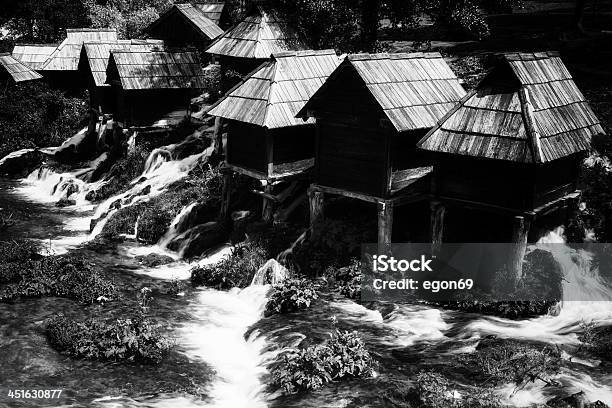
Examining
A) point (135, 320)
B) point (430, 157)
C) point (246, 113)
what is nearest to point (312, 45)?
point (246, 113)

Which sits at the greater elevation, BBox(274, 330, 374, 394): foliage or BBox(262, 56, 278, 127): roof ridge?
BBox(262, 56, 278, 127): roof ridge

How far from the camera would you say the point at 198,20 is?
1545 inches

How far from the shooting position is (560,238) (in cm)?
2011

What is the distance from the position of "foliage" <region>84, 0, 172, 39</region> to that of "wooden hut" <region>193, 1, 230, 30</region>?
339 inches

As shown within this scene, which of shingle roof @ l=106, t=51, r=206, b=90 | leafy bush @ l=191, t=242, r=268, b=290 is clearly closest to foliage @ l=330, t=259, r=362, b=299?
leafy bush @ l=191, t=242, r=268, b=290

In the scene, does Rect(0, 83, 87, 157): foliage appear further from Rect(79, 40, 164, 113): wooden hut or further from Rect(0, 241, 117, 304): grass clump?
Rect(0, 241, 117, 304): grass clump

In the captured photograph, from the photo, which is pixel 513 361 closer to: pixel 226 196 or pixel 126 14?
pixel 226 196

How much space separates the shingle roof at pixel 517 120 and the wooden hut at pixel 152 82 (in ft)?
61.6

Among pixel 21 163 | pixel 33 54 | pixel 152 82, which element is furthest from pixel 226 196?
pixel 33 54

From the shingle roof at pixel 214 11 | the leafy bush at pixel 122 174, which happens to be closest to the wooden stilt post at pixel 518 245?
the leafy bush at pixel 122 174

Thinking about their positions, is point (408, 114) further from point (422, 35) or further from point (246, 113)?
point (422, 35)

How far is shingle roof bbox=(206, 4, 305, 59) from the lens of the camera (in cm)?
3056

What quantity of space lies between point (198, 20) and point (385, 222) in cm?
2359

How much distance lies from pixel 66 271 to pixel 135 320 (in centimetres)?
514
